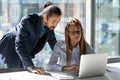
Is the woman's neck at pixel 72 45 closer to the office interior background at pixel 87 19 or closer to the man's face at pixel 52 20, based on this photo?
the man's face at pixel 52 20

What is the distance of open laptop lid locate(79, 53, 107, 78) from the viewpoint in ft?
6.27

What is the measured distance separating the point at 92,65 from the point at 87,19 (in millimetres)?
1141

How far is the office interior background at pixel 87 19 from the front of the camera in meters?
2.75

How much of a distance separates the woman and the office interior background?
15.8 inches

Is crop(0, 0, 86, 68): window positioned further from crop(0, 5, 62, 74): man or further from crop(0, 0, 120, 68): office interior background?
crop(0, 5, 62, 74): man

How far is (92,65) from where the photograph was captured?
6.43ft

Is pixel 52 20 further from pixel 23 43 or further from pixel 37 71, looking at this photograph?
pixel 37 71

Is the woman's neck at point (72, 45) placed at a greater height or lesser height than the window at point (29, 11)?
lesser

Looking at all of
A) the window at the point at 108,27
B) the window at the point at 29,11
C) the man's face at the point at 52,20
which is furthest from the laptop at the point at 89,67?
the window at the point at 108,27

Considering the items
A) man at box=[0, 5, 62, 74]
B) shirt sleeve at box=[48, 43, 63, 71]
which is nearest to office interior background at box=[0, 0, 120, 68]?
man at box=[0, 5, 62, 74]

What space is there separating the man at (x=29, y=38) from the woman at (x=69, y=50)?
14 cm

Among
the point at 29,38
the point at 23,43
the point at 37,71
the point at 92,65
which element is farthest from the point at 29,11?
the point at 92,65

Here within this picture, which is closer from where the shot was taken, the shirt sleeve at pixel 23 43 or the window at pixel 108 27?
the shirt sleeve at pixel 23 43

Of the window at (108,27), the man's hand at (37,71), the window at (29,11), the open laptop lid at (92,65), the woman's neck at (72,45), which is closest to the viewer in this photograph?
the open laptop lid at (92,65)
